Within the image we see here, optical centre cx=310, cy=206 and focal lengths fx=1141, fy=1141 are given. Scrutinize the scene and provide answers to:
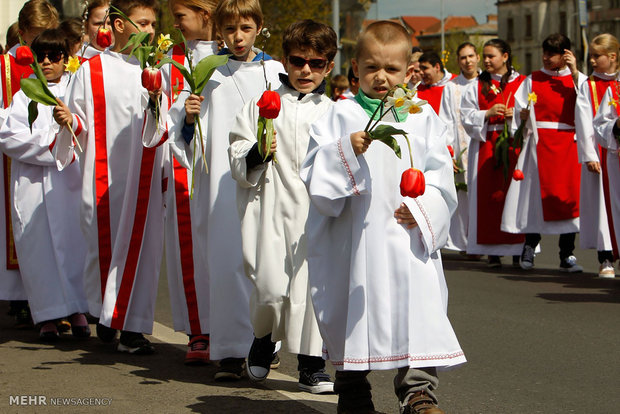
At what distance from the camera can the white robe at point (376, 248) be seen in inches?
190

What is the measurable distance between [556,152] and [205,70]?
7104 mm

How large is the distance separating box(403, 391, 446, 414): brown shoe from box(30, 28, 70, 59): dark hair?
415 centimetres

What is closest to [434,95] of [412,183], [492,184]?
[492,184]

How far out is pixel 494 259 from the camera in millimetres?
12414

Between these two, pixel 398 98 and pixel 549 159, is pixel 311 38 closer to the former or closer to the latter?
pixel 398 98

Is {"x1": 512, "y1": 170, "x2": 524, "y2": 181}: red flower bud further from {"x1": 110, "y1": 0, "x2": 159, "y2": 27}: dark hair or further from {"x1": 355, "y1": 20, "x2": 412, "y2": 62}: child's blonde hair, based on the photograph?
{"x1": 355, "y1": 20, "x2": 412, "y2": 62}: child's blonde hair

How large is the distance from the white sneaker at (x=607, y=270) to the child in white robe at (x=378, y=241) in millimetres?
6315

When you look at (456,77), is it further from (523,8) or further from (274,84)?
(523,8)

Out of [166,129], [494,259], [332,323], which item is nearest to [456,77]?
[494,259]

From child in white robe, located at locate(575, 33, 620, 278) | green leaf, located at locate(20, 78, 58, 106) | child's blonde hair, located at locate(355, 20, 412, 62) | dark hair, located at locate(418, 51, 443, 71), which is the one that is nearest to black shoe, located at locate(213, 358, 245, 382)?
green leaf, located at locate(20, 78, 58, 106)

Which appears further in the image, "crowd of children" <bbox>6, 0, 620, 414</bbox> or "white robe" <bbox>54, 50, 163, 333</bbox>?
"white robe" <bbox>54, 50, 163, 333</bbox>

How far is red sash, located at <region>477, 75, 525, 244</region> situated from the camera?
1250cm

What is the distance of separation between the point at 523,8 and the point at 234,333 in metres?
101

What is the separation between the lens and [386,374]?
652 centimetres
